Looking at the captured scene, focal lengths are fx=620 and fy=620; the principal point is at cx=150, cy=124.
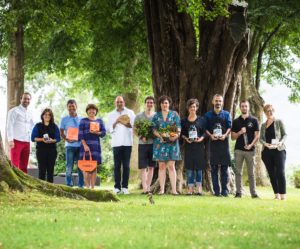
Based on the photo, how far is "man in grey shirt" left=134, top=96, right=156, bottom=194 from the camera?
13.1m

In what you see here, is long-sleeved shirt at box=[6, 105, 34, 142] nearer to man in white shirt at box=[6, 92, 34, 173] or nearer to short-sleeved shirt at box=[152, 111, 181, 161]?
man in white shirt at box=[6, 92, 34, 173]

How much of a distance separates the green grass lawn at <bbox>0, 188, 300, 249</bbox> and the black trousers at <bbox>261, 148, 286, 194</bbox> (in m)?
3.57

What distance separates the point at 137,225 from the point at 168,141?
20.6ft

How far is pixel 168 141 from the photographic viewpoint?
499 inches

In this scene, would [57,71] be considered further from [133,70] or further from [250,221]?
[250,221]

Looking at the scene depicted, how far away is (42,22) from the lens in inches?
614

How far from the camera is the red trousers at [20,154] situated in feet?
42.3

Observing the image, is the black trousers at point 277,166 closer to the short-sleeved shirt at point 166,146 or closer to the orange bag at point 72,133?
the short-sleeved shirt at point 166,146

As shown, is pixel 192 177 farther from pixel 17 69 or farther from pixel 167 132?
pixel 17 69

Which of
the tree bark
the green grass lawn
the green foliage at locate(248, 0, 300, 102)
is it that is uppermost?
the green foliage at locate(248, 0, 300, 102)

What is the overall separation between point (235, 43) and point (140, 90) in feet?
48.1

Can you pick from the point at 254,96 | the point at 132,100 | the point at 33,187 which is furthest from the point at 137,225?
the point at 132,100

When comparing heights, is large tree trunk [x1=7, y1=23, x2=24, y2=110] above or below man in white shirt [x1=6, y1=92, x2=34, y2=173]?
above

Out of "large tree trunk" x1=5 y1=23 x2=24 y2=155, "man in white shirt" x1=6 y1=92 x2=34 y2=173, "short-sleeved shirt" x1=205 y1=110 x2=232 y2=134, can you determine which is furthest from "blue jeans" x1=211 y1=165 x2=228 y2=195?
"large tree trunk" x1=5 y1=23 x2=24 y2=155
